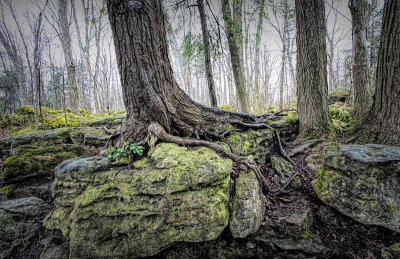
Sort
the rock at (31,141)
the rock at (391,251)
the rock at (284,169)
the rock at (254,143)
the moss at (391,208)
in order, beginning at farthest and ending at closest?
the rock at (31,141) → the rock at (254,143) → the rock at (284,169) → the moss at (391,208) → the rock at (391,251)

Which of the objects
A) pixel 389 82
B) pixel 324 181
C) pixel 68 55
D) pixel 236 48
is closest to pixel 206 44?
pixel 236 48

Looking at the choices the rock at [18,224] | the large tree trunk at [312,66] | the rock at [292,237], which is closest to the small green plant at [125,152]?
the rock at [18,224]

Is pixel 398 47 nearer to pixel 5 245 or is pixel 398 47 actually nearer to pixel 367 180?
pixel 367 180

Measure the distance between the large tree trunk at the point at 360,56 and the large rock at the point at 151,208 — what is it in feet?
22.9

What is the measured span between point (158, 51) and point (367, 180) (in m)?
4.20

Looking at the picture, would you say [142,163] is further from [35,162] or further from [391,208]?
[391,208]

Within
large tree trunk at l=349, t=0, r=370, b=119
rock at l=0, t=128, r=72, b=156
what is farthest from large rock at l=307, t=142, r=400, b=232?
rock at l=0, t=128, r=72, b=156

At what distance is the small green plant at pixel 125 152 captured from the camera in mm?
2812

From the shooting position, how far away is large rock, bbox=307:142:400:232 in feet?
6.91

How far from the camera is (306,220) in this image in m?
2.50

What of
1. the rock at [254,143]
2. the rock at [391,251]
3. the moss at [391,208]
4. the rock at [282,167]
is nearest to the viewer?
the rock at [391,251]

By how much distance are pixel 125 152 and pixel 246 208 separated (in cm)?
235

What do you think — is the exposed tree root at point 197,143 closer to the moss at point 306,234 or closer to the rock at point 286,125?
the moss at point 306,234

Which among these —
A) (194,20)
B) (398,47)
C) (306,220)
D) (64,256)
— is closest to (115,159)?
(64,256)
